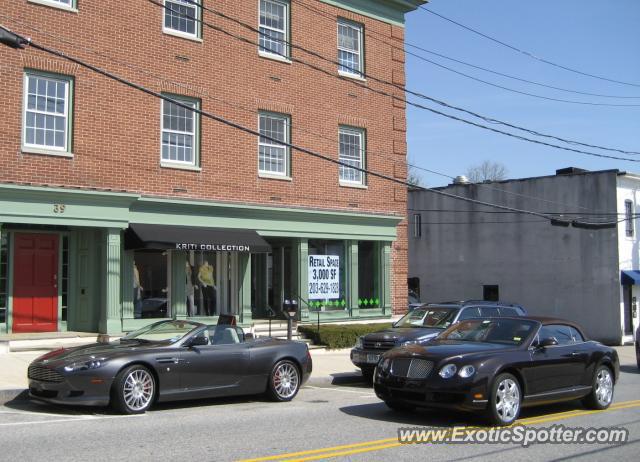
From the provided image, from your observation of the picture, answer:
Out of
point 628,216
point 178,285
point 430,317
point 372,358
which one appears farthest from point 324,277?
point 628,216

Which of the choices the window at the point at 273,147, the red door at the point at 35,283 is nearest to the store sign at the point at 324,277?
the window at the point at 273,147

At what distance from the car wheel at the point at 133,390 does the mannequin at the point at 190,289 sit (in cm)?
855

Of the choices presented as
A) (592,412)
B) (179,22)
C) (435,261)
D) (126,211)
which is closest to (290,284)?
(126,211)

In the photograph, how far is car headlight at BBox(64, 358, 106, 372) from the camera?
9930mm

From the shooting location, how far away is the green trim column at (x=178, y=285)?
18541 mm

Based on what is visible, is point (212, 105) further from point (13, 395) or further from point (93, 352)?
point (93, 352)

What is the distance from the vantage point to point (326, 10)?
21812 millimetres

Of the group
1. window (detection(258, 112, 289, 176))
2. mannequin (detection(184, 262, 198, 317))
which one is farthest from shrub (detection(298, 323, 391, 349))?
window (detection(258, 112, 289, 176))

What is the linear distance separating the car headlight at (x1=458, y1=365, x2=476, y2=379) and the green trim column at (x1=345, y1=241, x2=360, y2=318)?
1277 centimetres

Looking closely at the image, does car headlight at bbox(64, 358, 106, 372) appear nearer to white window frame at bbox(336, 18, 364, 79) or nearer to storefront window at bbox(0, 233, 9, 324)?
storefront window at bbox(0, 233, 9, 324)

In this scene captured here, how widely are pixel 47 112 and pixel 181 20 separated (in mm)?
4414

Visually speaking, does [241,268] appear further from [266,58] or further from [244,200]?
[266,58]

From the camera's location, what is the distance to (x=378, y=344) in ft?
47.5

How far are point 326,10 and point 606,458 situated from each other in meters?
16.7
